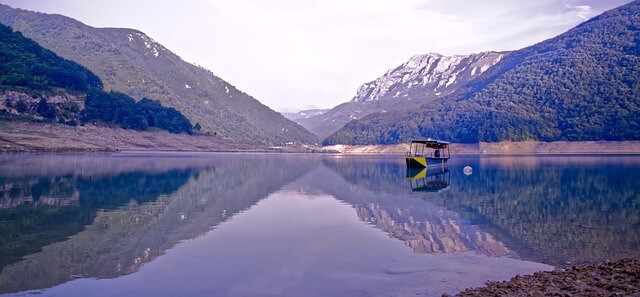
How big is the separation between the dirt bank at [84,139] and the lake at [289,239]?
192 feet

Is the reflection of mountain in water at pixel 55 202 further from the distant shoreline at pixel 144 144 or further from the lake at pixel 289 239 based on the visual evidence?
the distant shoreline at pixel 144 144

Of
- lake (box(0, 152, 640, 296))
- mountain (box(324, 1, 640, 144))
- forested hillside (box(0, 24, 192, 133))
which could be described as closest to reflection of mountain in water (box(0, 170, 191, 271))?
Answer: lake (box(0, 152, 640, 296))

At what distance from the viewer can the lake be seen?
11727 millimetres

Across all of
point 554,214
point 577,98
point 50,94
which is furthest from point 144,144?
point 577,98

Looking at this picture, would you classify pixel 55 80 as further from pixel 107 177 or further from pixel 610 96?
pixel 610 96

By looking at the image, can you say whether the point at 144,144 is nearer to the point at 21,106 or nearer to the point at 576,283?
the point at 21,106

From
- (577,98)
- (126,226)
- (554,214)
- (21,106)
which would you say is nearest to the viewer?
(126,226)

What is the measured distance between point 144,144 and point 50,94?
29332 millimetres

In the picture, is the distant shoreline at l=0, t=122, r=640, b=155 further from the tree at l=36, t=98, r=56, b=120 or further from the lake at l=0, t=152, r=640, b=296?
the lake at l=0, t=152, r=640, b=296

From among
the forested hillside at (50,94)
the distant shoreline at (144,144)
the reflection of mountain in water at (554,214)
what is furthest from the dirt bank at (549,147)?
the forested hillside at (50,94)

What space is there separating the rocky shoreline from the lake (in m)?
1.03

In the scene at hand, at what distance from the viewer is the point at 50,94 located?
103m

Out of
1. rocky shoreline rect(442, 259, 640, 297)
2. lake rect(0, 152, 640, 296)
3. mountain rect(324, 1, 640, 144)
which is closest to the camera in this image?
rocky shoreline rect(442, 259, 640, 297)

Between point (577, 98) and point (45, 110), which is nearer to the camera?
point (45, 110)
